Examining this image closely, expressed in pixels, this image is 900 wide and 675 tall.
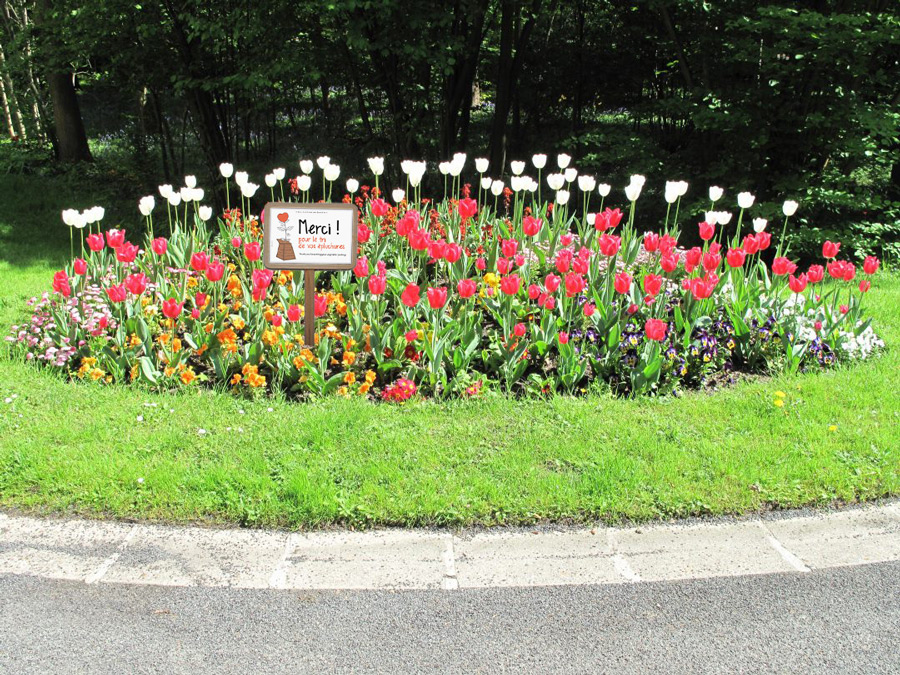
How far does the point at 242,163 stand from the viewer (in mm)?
13828

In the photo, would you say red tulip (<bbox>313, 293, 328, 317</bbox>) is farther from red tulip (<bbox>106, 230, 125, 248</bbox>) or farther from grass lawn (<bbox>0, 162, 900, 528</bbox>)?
red tulip (<bbox>106, 230, 125, 248</bbox>)

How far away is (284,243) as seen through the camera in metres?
4.36

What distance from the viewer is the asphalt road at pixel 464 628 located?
2518 millimetres

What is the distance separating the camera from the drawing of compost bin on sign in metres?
4.34

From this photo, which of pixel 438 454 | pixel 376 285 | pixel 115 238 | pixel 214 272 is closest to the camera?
pixel 438 454

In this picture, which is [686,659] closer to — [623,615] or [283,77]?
[623,615]

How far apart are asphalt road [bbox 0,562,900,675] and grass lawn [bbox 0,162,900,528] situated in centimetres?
47

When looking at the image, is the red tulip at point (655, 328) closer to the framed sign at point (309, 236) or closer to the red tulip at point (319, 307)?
the framed sign at point (309, 236)

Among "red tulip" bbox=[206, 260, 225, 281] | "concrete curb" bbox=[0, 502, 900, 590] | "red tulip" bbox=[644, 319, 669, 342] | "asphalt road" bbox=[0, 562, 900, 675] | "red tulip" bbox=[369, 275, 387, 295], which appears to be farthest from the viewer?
"red tulip" bbox=[206, 260, 225, 281]

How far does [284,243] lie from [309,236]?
15cm

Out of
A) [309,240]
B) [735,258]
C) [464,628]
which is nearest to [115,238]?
[309,240]

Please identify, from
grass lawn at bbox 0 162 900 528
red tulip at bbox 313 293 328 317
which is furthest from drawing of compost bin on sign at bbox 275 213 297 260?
grass lawn at bbox 0 162 900 528

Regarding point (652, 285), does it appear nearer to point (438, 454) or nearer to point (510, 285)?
point (510, 285)

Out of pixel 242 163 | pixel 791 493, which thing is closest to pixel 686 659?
pixel 791 493
